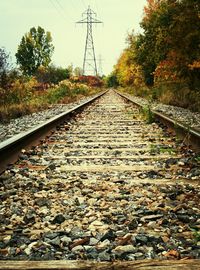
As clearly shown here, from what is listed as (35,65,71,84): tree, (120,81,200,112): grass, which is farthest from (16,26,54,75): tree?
(120,81,200,112): grass

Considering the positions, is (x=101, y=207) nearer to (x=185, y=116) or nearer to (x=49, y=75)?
(x=185, y=116)

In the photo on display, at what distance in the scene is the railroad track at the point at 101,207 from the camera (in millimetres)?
1886

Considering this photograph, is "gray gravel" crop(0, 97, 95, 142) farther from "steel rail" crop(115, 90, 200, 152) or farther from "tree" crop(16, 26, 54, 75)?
"tree" crop(16, 26, 54, 75)

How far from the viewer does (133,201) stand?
272 centimetres

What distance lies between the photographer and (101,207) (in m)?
2.58

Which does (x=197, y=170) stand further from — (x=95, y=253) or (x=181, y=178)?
(x=95, y=253)

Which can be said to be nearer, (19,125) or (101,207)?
(101,207)

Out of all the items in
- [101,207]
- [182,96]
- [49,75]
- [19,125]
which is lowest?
[101,207]

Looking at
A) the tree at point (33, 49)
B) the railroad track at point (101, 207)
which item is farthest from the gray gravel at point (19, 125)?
the tree at point (33, 49)

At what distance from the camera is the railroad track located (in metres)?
1.89

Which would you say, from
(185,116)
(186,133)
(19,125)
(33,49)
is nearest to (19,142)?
(186,133)

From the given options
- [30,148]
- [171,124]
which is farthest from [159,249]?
[171,124]

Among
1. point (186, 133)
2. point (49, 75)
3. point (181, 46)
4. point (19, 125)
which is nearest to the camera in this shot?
point (186, 133)

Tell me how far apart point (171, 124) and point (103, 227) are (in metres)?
4.20
